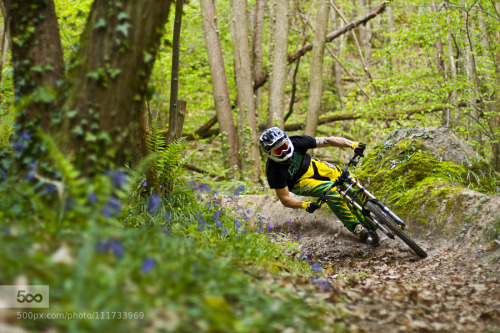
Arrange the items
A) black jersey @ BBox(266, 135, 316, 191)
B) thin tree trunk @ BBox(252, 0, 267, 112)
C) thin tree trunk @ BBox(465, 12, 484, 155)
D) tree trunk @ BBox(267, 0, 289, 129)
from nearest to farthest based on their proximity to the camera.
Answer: black jersey @ BBox(266, 135, 316, 191) < thin tree trunk @ BBox(465, 12, 484, 155) < tree trunk @ BBox(267, 0, 289, 129) < thin tree trunk @ BBox(252, 0, 267, 112)

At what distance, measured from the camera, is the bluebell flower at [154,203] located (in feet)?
18.5

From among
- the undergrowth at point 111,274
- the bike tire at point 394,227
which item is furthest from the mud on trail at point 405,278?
the undergrowth at point 111,274

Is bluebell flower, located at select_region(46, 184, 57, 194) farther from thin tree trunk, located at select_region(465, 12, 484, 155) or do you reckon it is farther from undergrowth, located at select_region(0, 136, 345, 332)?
thin tree trunk, located at select_region(465, 12, 484, 155)

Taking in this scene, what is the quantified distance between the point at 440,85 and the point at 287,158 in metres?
8.57

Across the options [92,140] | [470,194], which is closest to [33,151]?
[92,140]

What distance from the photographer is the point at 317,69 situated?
41.2ft

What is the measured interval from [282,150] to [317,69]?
7.08 metres

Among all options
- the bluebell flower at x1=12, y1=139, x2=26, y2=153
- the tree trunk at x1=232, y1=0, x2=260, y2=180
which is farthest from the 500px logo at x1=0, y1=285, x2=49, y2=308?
the tree trunk at x1=232, y1=0, x2=260, y2=180

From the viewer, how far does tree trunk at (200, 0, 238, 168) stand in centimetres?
1210

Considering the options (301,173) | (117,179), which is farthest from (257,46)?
(117,179)

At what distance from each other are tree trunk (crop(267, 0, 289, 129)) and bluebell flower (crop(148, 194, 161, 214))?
22.7ft

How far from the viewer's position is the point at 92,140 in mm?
3027

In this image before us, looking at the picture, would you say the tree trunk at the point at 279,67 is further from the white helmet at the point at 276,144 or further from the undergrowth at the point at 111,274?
the undergrowth at the point at 111,274

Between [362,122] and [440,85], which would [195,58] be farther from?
[440,85]
